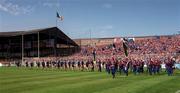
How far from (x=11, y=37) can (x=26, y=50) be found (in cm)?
547

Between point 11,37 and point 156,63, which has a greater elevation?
point 11,37

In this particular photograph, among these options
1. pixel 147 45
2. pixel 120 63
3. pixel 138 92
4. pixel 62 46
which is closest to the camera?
pixel 138 92

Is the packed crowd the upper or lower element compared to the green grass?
upper

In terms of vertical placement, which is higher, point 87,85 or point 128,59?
point 128,59

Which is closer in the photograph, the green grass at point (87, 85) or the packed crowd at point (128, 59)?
the green grass at point (87, 85)

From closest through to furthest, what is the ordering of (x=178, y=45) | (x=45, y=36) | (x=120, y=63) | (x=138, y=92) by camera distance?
(x=138, y=92), (x=120, y=63), (x=178, y=45), (x=45, y=36)

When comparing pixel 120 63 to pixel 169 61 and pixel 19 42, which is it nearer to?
pixel 169 61

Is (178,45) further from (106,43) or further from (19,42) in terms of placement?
(19,42)

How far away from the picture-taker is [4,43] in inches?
3824

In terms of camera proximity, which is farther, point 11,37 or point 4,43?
point 4,43

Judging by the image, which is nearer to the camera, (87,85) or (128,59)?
(87,85)

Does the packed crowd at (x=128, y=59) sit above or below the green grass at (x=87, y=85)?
above

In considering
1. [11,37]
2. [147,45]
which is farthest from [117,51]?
[11,37]

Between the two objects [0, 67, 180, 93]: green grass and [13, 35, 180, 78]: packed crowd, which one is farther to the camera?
[13, 35, 180, 78]: packed crowd
